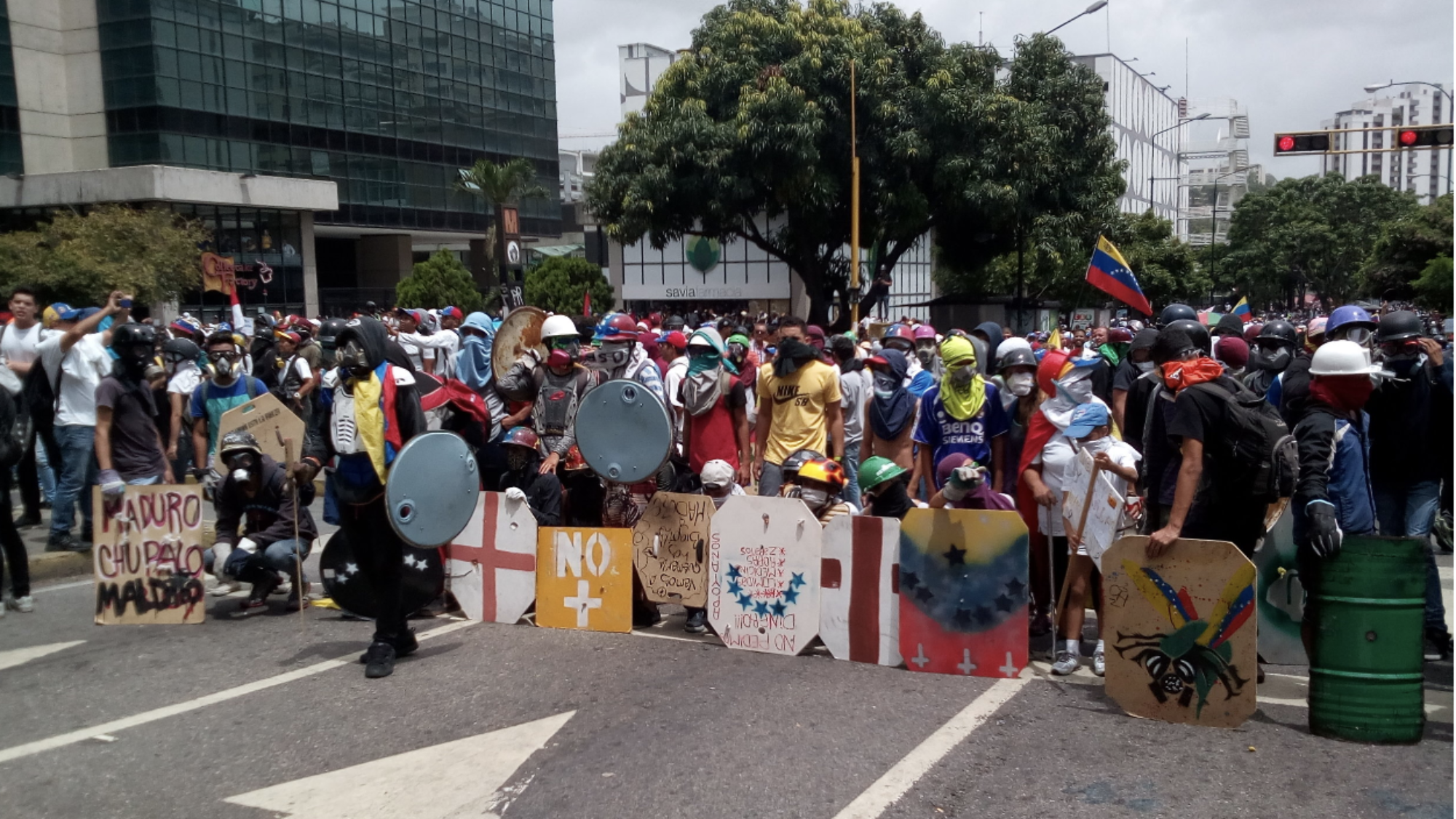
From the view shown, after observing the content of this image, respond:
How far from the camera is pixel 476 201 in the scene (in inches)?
2368

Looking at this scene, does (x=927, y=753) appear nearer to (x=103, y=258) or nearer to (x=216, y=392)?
(x=216, y=392)

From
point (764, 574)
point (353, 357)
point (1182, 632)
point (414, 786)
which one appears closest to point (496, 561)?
point (353, 357)

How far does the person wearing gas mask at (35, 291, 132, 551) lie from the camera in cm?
848

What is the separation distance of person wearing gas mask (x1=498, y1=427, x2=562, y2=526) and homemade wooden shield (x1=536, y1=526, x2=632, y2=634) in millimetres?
272

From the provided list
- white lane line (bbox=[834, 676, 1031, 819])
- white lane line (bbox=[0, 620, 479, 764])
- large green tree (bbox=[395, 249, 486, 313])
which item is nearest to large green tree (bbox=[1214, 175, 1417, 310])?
large green tree (bbox=[395, 249, 486, 313])

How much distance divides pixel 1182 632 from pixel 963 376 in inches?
85.5

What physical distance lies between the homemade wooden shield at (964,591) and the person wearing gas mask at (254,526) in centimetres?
365

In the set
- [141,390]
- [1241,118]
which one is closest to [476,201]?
[141,390]

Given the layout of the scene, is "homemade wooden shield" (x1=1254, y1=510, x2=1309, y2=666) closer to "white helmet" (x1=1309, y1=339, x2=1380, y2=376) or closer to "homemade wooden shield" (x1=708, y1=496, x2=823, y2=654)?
"white helmet" (x1=1309, y1=339, x2=1380, y2=376)

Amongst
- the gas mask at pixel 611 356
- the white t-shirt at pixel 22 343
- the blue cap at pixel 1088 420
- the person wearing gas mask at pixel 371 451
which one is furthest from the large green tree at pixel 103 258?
the blue cap at pixel 1088 420

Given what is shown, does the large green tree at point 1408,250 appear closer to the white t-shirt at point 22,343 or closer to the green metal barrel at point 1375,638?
the green metal barrel at point 1375,638

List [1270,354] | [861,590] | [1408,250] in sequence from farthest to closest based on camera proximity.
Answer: [1408,250]
[1270,354]
[861,590]

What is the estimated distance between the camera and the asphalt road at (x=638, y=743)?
4.35 m

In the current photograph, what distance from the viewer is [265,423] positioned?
7691 mm
